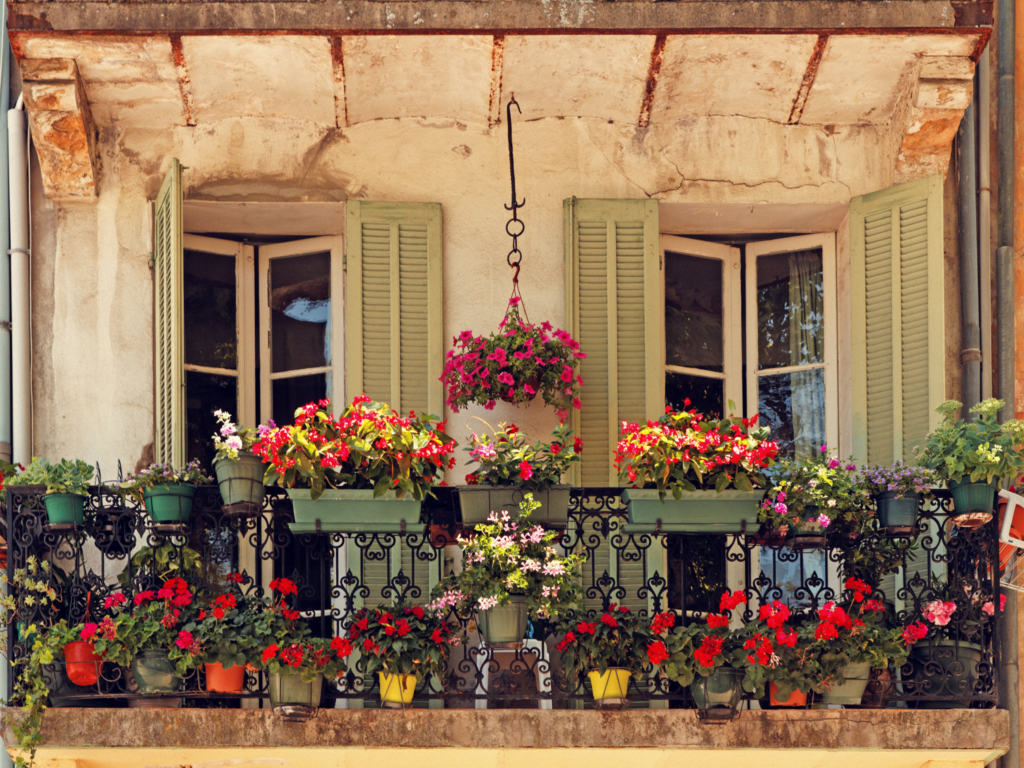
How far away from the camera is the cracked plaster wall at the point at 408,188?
28.2ft

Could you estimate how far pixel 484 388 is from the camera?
830 cm

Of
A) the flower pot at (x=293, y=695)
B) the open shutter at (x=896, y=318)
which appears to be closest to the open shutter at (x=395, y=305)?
the flower pot at (x=293, y=695)

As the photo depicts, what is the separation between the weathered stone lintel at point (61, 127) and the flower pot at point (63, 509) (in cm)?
179

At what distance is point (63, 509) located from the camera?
7668 millimetres

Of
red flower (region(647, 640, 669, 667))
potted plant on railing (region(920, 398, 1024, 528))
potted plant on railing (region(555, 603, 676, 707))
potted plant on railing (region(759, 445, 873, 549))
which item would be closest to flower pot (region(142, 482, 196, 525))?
potted plant on railing (region(555, 603, 676, 707))

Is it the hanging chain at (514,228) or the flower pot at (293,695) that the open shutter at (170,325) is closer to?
the flower pot at (293,695)

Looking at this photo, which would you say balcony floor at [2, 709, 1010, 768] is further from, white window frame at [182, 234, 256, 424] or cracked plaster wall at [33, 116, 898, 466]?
white window frame at [182, 234, 256, 424]

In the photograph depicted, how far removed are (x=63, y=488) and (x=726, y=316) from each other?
11.7ft

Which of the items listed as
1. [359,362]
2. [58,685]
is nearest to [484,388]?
[359,362]

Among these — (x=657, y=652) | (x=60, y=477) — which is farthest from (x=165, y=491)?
(x=657, y=652)

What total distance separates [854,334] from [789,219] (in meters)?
0.78

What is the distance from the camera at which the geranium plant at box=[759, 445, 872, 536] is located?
7.66 metres

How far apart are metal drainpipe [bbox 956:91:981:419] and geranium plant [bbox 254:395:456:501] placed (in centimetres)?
277

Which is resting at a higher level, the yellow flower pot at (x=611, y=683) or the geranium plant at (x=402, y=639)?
the geranium plant at (x=402, y=639)
